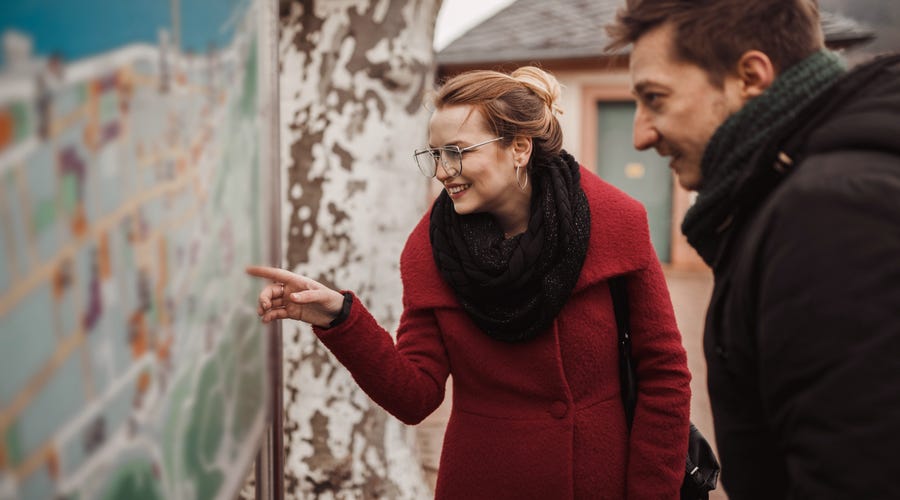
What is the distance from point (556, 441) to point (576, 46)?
10465mm

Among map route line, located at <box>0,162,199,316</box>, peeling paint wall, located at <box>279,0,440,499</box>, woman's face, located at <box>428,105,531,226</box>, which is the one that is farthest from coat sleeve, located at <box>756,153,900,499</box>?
peeling paint wall, located at <box>279,0,440,499</box>

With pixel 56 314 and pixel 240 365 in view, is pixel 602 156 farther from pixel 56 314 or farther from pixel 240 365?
pixel 56 314

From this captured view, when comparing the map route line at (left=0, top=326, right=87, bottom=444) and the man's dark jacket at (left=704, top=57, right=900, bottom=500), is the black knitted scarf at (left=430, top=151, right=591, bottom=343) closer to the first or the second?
the man's dark jacket at (left=704, top=57, right=900, bottom=500)

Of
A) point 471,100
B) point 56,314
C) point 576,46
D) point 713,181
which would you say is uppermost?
point 576,46

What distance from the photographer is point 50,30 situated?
775 mm

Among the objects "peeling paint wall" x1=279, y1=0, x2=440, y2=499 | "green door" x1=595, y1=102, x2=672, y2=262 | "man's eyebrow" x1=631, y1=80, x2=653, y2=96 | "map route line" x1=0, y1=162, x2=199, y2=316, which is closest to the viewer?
"map route line" x1=0, y1=162, x2=199, y2=316

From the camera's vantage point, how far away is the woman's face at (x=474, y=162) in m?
1.84

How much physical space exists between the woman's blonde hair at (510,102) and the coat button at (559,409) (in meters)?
0.61

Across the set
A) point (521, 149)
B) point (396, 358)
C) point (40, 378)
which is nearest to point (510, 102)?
point (521, 149)

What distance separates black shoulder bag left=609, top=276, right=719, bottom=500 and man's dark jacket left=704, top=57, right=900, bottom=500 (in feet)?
2.52

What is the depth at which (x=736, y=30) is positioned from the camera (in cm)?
116

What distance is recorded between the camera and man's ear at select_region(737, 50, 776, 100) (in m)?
1.15

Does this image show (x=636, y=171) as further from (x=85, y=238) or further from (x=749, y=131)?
(x=85, y=238)

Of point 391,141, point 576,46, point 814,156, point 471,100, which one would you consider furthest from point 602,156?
point 814,156
